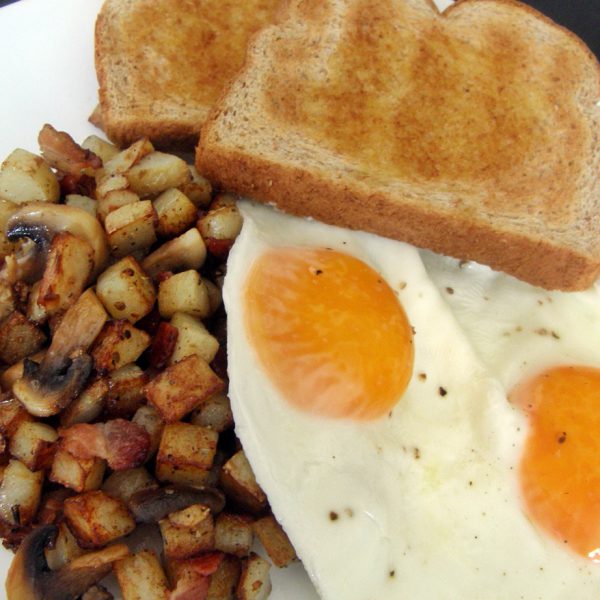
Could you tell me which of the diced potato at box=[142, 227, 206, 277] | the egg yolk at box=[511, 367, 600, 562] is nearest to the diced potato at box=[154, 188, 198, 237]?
the diced potato at box=[142, 227, 206, 277]

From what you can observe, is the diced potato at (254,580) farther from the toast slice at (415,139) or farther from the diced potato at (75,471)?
the toast slice at (415,139)

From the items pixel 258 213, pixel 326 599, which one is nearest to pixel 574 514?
pixel 326 599

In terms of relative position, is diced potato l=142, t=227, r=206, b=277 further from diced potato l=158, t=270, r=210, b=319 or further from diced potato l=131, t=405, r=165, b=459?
diced potato l=131, t=405, r=165, b=459

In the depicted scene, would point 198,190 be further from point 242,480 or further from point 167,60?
point 242,480

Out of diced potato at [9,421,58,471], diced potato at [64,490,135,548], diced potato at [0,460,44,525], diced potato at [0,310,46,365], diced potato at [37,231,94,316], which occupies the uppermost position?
diced potato at [37,231,94,316]

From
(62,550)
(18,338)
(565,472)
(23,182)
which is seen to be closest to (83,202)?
(23,182)
